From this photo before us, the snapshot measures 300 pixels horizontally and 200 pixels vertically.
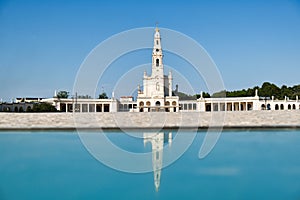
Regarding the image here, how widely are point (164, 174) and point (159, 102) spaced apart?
27965mm

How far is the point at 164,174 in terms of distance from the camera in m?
6.00

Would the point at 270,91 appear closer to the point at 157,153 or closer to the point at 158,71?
the point at 158,71

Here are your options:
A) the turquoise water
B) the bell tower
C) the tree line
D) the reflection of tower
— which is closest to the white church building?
the bell tower

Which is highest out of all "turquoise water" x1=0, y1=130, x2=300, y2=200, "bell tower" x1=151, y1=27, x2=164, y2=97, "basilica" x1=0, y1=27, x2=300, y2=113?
"bell tower" x1=151, y1=27, x2=164, y2=97

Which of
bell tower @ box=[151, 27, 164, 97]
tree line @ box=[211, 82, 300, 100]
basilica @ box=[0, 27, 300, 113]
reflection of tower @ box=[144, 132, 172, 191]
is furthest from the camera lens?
tree line @ box=[211, 82, 300, 100]

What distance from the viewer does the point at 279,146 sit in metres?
8.62

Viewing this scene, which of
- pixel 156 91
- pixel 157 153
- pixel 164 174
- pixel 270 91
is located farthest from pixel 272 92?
pixel 164 174

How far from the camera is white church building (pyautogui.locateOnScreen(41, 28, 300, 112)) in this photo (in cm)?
3102

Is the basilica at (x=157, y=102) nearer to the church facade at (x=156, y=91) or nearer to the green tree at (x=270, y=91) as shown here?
the church facade at (x=156, y=91)

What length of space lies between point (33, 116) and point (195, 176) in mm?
11533

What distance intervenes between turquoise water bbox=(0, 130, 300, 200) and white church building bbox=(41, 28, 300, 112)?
21588 millimetres

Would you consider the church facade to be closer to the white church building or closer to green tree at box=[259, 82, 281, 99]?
the white church building

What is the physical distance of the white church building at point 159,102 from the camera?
3102 cm

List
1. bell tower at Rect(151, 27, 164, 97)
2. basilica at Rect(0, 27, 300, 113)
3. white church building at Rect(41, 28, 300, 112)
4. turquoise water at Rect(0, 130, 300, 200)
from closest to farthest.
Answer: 1. turquoise water at Rect(0, 130, 300, 200)
2. basilica at Rect(0, 27, 300, 113)
3. white church building at Rect(41, 28, 300, 112)
4. bell tower at Rect(151, 27, 164, 97)
